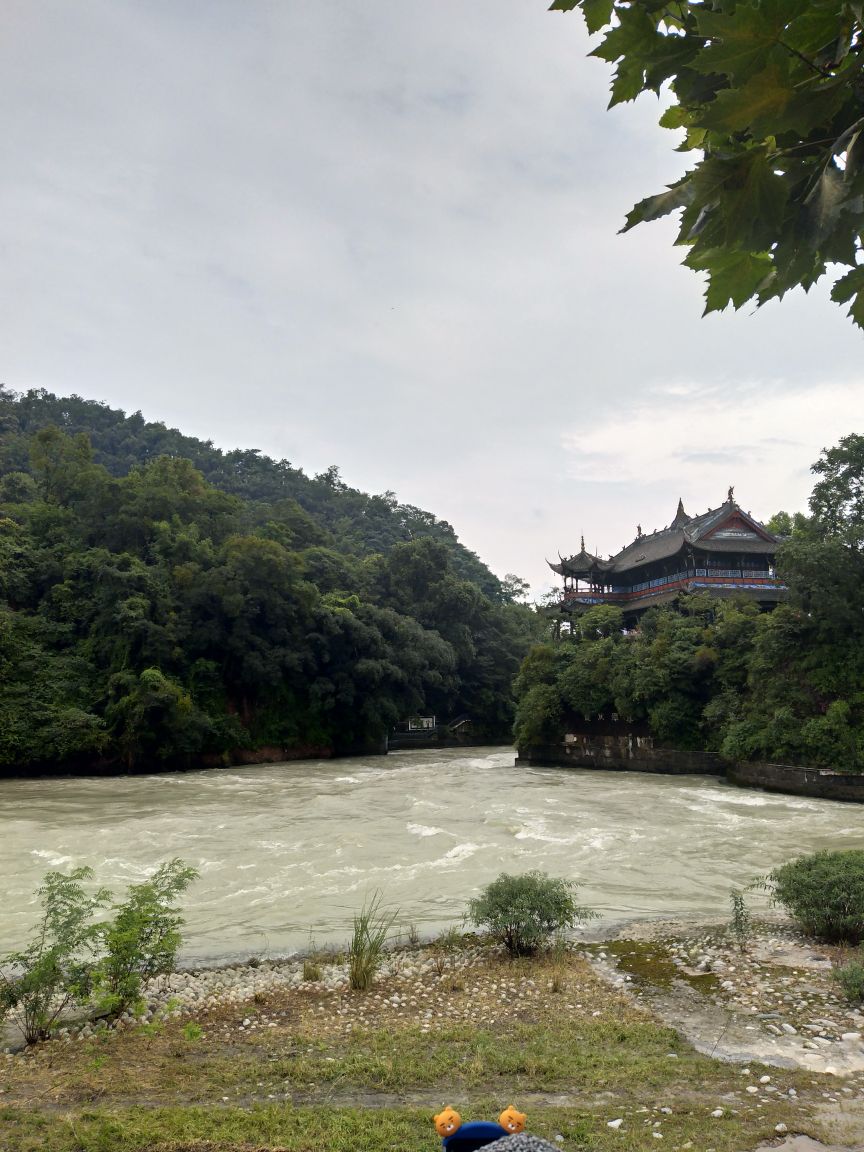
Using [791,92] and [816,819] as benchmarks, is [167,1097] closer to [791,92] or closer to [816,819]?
[791,92]

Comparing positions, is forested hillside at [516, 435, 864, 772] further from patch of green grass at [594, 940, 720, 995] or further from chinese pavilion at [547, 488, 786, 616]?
patch of green grass at [594, 940, 720, 995]

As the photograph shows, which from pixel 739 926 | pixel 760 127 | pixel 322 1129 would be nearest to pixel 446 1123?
pixel 322 1129

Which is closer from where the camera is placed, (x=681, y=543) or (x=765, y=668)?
(x=765, y=668)

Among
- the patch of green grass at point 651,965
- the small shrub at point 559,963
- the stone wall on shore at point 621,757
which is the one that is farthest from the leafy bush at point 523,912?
the stone wall on shore at point 621,757

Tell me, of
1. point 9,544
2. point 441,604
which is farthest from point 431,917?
point 441,604

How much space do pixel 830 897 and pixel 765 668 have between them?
16.4 meters

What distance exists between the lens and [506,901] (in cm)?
649

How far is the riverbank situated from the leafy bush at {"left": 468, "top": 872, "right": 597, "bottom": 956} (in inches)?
9.2

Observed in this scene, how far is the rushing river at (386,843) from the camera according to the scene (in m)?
8.39

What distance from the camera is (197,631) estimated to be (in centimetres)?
2988

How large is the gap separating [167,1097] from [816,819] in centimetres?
1423

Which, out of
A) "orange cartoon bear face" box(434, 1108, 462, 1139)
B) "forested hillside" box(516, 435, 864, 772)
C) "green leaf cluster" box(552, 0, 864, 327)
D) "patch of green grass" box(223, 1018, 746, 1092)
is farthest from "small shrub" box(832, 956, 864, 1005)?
"forested hillside" box(516, 435, 864, 772)

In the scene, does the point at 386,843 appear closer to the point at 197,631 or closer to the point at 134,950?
the point at 134,950

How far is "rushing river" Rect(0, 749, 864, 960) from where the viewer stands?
8.39m
